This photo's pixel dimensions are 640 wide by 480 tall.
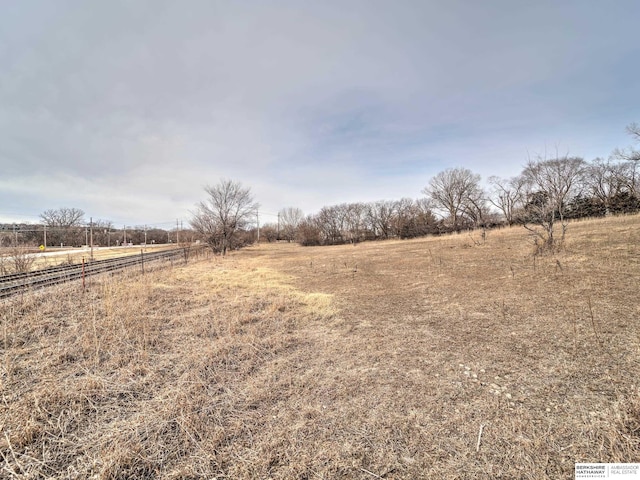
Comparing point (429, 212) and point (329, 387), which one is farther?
point (429, 212)

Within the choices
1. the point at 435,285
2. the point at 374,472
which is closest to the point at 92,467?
the point at 374,472

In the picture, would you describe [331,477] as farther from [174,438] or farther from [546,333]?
[546,333]

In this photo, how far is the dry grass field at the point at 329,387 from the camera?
2.23 metres

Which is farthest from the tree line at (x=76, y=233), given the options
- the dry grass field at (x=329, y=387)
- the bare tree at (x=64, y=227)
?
the dry grass field at (x=329, y=387)

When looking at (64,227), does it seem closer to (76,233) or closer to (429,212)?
(76,233)

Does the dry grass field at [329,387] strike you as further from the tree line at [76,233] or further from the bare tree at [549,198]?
the tree line at [76,233]

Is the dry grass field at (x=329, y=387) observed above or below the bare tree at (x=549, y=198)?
below

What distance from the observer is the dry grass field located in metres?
2.23

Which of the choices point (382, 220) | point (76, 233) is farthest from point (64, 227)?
point (382, 220)

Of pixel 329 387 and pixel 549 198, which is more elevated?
pixel 549 198

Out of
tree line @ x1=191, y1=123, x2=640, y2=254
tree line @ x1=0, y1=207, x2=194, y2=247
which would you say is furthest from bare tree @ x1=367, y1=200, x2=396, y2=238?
tree line @ x1=0, y1=207, x2=194, y2=247

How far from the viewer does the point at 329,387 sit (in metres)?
3.42

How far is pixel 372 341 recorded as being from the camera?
197 inches

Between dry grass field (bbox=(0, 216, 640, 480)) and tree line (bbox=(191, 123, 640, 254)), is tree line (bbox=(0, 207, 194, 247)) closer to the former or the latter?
tree line (bbox=(191, 123, 640, 254))
